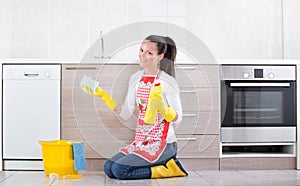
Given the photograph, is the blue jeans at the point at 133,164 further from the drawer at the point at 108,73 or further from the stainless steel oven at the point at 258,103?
the stainless steel oven at the point at 258,103

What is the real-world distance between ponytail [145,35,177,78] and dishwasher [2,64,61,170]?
2.69 feet

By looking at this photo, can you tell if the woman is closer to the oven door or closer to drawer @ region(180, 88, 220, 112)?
drawer @ region(180, 88, 220, 112)

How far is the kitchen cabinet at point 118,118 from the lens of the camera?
318cm

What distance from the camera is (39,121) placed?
11.7ft

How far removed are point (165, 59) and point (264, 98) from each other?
1.01m

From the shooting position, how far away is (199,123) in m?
3.46

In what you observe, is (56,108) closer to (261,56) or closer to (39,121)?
(39,121)

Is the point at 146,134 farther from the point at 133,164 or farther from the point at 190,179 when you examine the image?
the point at 190,179

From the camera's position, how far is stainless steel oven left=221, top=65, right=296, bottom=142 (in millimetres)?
3643

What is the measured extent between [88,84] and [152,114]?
43 centimetres

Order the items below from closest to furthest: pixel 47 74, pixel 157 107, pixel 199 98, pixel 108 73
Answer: pixel 157 107 → pixel 108 73 → pixel 199 98 → pixel 47 74

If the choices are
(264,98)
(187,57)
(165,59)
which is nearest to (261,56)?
(264,98)

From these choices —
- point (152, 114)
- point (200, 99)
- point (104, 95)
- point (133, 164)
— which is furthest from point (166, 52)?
point (133, 164)

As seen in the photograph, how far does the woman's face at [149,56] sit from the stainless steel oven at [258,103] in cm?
78
